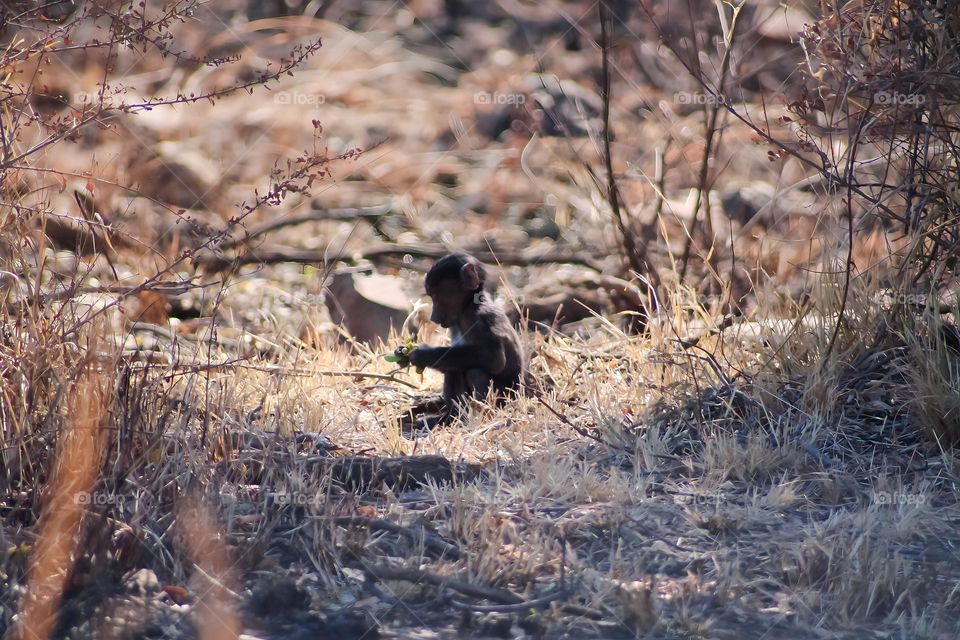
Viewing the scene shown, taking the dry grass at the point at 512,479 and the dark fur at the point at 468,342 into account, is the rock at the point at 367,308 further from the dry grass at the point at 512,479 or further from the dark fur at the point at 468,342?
the dark fur at the point at 468,342

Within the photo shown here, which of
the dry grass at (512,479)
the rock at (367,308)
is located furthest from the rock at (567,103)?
the dry grass at (512,479)

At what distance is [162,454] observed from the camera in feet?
13.9

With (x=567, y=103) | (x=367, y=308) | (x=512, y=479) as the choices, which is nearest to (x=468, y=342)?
(x=512, y=479)

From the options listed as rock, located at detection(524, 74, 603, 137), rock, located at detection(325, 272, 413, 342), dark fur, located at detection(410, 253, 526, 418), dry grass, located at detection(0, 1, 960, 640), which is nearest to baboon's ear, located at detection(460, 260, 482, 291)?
dark fur, located at detection(410, 253, 526, 418)

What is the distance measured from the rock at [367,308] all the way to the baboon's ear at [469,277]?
154 cm

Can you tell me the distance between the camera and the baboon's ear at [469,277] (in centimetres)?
643

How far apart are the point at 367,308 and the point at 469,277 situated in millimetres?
1923

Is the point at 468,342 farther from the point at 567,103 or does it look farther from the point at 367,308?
the point at 567,103

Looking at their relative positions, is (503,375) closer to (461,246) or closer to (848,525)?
(848,525)

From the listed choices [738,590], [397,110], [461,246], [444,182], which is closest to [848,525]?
[738,590]

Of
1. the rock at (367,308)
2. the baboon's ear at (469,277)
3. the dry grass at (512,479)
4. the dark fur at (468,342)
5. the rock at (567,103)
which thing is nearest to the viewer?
the dry grass at (512,479)

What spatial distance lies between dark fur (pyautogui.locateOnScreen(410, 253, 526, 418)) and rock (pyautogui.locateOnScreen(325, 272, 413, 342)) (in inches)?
52.2

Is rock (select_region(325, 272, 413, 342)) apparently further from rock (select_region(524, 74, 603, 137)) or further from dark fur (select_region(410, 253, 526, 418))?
rock (select_region(524, 74, 603, 137))

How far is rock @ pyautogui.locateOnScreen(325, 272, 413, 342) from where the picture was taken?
8.12 metres
